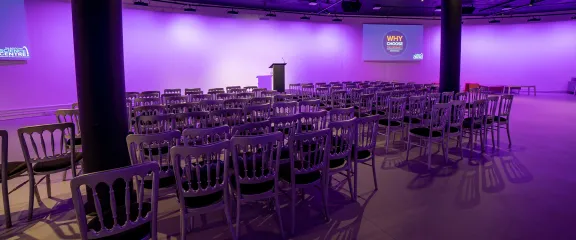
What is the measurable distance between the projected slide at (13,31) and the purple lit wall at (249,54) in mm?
610

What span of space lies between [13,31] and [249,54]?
24.7 ft

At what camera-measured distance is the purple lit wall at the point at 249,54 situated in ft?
33.1

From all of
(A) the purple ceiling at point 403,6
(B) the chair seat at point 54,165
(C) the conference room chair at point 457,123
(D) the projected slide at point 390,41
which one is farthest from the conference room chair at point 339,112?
(D) the projected slide at point 390,41

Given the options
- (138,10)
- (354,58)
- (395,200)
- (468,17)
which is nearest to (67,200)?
(395,200)

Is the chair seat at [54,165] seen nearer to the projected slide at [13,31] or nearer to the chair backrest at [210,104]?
the chair backrest at [210,104]

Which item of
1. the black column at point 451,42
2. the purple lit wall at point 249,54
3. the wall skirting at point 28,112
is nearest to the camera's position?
the black column at point 451,42

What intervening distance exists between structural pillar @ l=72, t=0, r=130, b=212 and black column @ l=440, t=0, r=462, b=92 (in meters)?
7.15

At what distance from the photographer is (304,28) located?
50.2ft

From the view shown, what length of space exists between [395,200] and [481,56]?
16822 mm

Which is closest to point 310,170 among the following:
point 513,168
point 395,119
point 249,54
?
point 395,119

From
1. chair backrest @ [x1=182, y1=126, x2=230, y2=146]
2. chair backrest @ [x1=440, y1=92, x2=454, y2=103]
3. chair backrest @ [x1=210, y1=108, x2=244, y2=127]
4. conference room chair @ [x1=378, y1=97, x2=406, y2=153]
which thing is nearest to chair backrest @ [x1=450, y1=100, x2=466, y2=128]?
conference room chair @ [x1=378, y1=97, x2=406, y2=153]

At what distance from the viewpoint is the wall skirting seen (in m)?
9.41

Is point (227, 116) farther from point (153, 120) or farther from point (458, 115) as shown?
point (458, 115)

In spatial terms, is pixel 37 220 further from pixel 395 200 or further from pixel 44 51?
pixel 44 51
